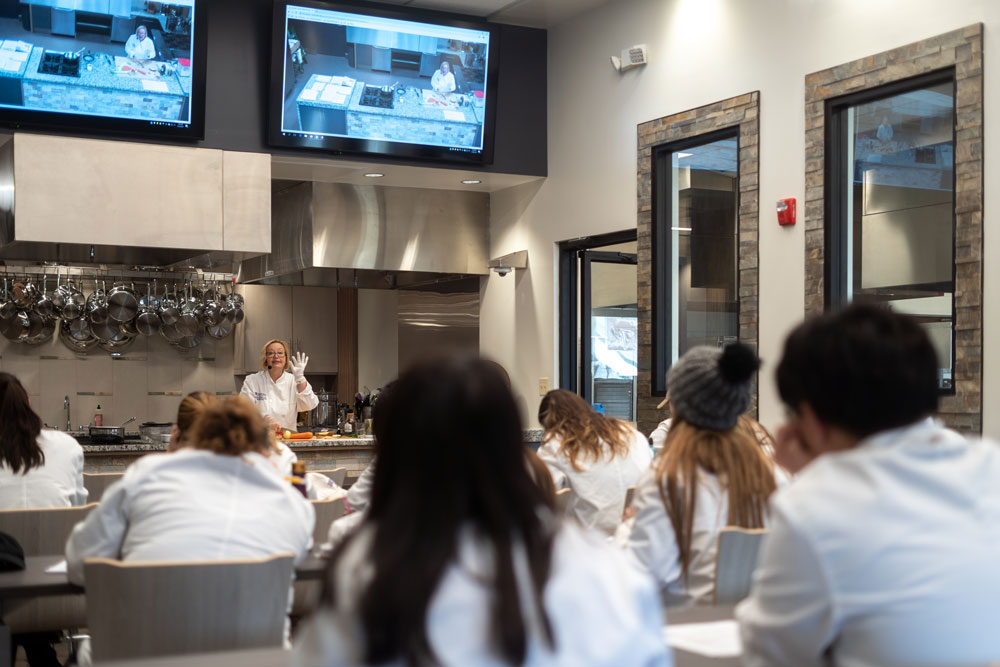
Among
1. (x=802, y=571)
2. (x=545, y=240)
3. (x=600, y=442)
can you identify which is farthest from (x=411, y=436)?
(x=545, y=240)

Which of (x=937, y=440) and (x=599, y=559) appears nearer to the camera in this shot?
(x=599, y=559)

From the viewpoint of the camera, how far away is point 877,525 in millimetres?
1349

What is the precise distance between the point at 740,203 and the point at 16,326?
18.6 ft

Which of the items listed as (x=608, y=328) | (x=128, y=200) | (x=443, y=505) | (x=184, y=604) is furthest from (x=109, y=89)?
(x=443, y=505)

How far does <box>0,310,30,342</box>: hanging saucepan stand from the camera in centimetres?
801

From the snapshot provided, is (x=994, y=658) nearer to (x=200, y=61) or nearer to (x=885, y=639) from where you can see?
(x=885, y=639)

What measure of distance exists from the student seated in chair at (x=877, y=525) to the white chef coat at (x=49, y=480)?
3.07 metres

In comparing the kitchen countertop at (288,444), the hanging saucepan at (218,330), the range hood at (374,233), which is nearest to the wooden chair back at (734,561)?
the kitchen countertop at (288,444)

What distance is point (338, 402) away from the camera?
32.4 ft

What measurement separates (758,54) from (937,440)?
4506 millimetres

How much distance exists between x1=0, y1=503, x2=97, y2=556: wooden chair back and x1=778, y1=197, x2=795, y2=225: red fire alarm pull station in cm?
356

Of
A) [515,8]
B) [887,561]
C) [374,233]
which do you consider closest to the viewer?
[887,561]

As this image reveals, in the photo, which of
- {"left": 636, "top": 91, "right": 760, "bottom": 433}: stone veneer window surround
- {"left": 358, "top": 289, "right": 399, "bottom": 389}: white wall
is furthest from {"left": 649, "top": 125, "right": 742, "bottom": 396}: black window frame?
{"left": 358, "top": 289, "right": 399, "bottom": 389}: white wall

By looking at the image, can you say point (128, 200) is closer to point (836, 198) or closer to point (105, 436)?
point (105, 436)
